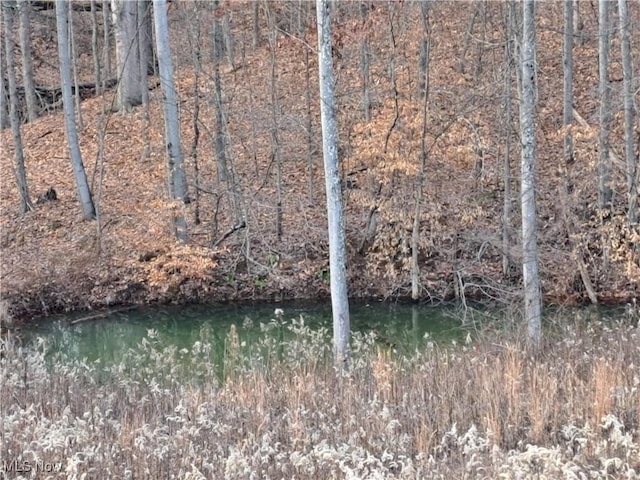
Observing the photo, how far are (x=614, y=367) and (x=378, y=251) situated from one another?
1000 cm

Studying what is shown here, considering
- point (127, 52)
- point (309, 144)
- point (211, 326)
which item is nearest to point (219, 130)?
point (309, 144)

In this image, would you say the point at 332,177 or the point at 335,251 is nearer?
the point at 332,177

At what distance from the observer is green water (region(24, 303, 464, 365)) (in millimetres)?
12297

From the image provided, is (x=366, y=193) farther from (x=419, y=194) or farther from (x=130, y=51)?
(x=130, y=51)

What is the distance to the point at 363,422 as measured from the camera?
532 centimetres

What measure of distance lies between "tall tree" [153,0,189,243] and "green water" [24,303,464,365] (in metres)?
2.06

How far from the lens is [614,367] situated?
6051mm

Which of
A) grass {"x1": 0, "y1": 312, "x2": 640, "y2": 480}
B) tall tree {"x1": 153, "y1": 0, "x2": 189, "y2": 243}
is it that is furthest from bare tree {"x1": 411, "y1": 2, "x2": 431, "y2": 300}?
grass {"x1": 0, "y1": 312, "x2": 640, "y2": 480}

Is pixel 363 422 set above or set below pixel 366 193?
below

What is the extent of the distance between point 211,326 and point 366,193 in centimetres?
Answer: 479

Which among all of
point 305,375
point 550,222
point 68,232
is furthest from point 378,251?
point 305,375

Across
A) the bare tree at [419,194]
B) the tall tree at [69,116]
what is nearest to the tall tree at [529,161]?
the bare tree at [419,194]

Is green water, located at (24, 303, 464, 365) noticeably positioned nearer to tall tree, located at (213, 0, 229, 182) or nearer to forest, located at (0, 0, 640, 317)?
forest, located at (0, 0, 640, 317)

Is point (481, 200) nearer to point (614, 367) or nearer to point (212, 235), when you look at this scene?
point (212, 235)
